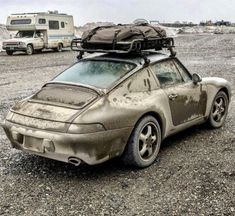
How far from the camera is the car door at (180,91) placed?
20.3 ft

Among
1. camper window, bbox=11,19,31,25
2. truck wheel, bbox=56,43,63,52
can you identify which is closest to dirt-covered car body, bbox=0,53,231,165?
camper window, bbox=11,19,31,25

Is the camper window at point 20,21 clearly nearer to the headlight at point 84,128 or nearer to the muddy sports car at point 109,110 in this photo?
the muddy sports car at point 109,110

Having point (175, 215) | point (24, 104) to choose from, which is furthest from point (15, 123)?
point (175, 215)

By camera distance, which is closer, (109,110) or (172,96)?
(109,110)

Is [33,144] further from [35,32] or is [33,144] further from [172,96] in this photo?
[35,32]

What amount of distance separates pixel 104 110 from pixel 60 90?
85cm

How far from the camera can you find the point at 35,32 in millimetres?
28531

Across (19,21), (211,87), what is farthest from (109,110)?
(19,21)

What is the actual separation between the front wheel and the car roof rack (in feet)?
3.14

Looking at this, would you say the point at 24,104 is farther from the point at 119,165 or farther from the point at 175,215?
the point at 175,215

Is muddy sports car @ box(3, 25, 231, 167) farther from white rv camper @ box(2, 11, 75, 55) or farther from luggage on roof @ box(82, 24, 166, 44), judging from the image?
white rv camper @ box(2, 11, 75, 55)

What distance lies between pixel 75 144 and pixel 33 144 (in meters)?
0.65

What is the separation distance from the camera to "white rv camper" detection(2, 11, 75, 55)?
27328mm

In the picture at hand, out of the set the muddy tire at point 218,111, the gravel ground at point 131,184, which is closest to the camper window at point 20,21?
the gravel ground at point 131,184
